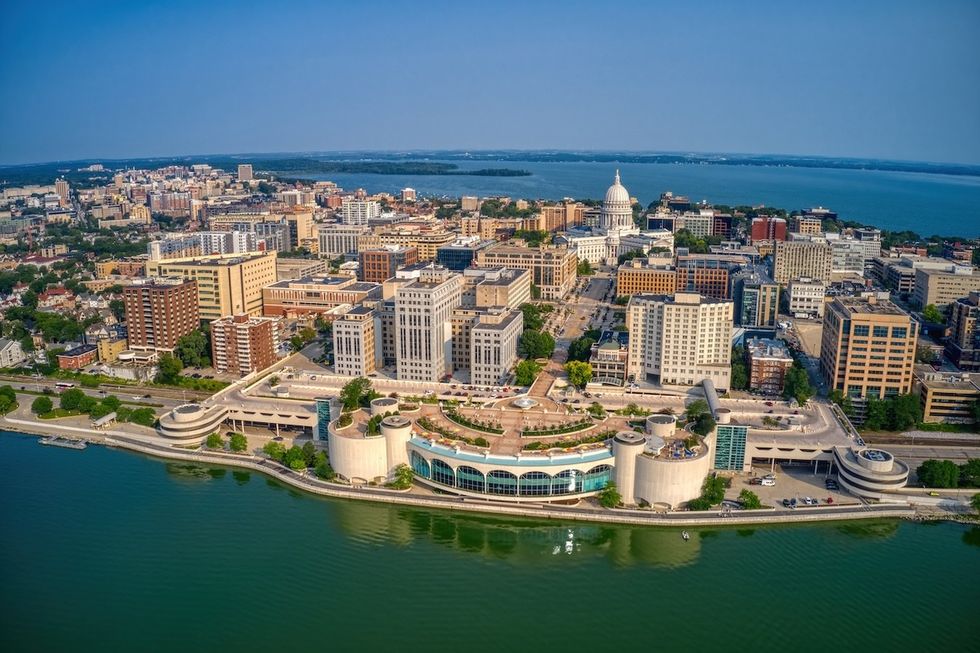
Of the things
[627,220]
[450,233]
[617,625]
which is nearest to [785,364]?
[617,625]

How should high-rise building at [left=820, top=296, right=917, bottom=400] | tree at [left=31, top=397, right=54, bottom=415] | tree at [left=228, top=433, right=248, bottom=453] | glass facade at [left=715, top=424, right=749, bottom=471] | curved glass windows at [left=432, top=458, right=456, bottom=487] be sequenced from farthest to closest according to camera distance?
tree at [left=31, top=397, right=54, bottom=415]
high-rise building at [left=820, top=296, right=917, bottom=400]
tree at [left=228, top=433, right=248, bottom=453]
glass facade at [left=715, top=424, right=749, bottom=471]
curved glass windows at [left=432, top=458, right=456, bottom=487]

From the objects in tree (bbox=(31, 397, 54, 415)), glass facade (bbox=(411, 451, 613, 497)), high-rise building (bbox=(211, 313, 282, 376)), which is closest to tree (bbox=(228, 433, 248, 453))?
high-rise building (bbox=(211, 313, 282, 376))

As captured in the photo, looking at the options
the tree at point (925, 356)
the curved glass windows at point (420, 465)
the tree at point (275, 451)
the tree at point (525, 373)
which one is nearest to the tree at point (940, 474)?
the tree at point (925, 356)

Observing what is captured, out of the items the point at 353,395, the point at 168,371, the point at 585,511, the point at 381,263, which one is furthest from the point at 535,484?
the point at 381,263

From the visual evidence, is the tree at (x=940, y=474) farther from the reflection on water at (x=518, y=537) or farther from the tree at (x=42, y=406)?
the tree at (x=42, y=406)

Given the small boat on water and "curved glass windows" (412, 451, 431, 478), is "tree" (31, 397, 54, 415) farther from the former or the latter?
"curved glass windows" (412, 451, 431, 478)
